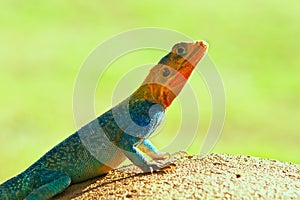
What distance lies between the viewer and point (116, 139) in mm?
5402

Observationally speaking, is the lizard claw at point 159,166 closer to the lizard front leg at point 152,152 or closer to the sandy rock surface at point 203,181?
the sandy rock surface at point 203,181

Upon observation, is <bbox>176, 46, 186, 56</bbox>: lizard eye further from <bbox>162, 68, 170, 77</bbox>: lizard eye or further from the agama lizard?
<bbox>162, 68, 170, 77</bbox>: lizard eye

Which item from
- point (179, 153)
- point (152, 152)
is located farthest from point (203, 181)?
point (152, 152)

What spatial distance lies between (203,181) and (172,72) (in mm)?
1067

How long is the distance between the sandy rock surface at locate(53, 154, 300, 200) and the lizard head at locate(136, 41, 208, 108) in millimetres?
551

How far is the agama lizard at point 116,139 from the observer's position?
205 inches

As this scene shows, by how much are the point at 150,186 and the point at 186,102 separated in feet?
7.54

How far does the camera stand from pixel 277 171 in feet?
16.7

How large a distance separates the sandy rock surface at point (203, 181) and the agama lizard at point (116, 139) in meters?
0.12

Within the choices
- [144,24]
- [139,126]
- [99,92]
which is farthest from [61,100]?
[139,126]

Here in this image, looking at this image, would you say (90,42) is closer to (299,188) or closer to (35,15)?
(35,15)

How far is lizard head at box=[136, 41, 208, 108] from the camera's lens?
516 centimetres

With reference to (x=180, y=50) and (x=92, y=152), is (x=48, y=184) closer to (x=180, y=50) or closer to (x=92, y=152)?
(x=92, y=152)

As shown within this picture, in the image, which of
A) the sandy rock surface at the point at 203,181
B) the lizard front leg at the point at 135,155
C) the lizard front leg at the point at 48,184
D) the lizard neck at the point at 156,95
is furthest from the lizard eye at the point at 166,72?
the lizard front leg at the point at 48,184
